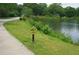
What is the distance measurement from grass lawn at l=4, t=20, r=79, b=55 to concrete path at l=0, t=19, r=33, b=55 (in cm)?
7

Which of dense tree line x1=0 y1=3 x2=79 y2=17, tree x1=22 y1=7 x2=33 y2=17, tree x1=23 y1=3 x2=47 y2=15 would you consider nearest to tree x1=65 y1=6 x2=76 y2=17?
dense tree line x1=0 y1=3 x2=79 y2=17

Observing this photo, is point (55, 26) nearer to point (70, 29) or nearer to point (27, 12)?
point (70, 29)

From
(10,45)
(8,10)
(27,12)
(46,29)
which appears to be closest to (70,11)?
(46,29)

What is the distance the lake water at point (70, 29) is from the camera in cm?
966

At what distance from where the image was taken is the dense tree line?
9.68 m

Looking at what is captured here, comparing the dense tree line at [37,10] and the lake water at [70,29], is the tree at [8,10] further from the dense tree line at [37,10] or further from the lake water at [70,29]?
the lake water at [70,29]

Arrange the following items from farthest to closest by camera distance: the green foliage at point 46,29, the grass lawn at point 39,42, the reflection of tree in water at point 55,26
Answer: the green foliage at point 46,29 → the reflection of tree in water at point 55,26 → the grass lawn at point 39,42

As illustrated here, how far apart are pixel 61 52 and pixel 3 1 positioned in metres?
1.33

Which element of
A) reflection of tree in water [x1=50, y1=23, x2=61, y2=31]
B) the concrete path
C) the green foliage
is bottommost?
the concrete path

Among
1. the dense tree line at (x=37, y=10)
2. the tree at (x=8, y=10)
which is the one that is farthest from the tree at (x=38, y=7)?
the tree at (x=8, y=10)

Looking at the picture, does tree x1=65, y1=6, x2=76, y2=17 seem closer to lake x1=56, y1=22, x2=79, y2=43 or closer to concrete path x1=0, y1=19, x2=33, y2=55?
lake x1=56, y1=22, x2=79, y2=43

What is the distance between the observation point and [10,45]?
9.69 metres

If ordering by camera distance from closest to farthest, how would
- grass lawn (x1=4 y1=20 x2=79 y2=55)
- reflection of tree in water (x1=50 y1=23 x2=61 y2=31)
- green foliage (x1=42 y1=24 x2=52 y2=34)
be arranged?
grass lawn (x1=4 y1=20 x2=79 y2=55)
reflection of tree in water (x1=50 y1=23 x2=61 y2=31)
green foliage (x1=42 y1=24 x2=52 y2=34)

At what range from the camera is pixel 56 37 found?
1006 cm
